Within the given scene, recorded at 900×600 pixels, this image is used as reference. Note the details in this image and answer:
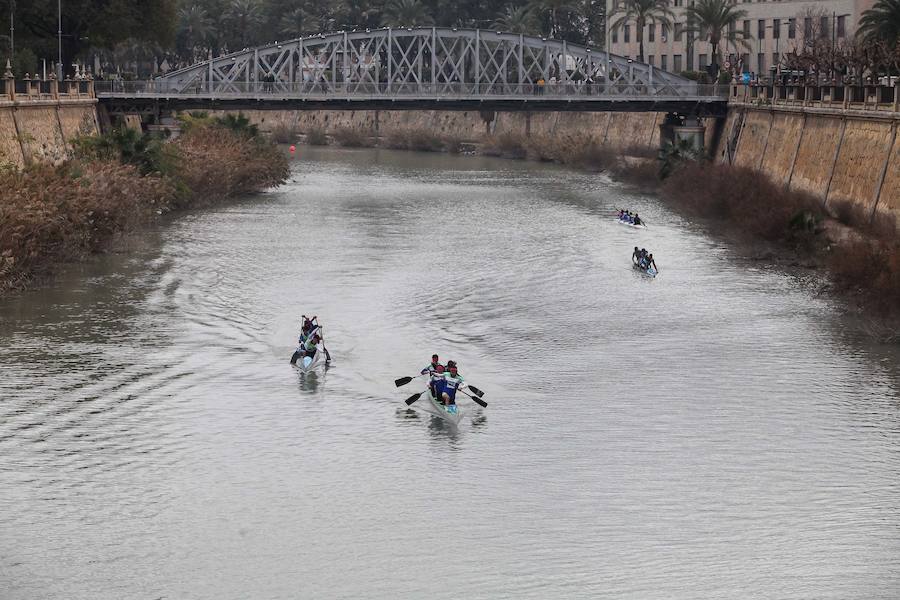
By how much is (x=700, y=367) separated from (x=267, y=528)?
15.7 metres

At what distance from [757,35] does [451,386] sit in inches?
3955

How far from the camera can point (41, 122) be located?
7606 cm

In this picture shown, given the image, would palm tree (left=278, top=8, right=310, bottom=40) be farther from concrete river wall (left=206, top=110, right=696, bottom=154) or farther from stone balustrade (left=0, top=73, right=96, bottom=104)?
stone balustrade (left=0, top=73, right=96, bottom=104)

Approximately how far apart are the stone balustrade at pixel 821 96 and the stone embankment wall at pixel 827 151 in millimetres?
317

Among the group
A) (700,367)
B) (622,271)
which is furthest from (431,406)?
(622,271)

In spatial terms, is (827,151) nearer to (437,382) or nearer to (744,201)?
(744,201)

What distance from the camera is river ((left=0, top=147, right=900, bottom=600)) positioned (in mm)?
25438

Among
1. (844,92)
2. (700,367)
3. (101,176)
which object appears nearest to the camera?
(700,367)

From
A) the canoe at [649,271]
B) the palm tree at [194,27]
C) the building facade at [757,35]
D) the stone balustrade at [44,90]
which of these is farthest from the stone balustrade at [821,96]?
the palm tree at [194,27]

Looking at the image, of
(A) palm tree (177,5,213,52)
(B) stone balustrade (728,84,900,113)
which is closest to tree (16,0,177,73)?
(B) stone balustrade (728,84,900,113)

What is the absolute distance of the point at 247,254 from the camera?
201ft

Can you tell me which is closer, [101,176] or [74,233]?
[74,233]

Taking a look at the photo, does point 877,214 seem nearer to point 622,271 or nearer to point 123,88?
point 622,271

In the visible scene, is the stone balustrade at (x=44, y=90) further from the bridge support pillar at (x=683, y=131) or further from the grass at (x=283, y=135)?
the grass at (x=283, y=135)
